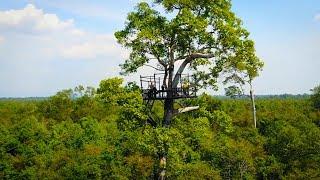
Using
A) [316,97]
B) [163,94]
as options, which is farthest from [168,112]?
[316,97]

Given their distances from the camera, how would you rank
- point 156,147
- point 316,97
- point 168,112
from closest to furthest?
point 156,147, point 168,112, point 316,97

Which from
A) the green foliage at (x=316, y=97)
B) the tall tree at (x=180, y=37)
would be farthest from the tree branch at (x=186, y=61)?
the green foliage at (x=316, y=97)

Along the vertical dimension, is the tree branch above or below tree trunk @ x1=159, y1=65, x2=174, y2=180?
above

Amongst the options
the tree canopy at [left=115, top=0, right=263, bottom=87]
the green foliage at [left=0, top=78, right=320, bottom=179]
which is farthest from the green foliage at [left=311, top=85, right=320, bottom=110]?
the tree canopy at [left=115, top=0, right=263, bottom=87]

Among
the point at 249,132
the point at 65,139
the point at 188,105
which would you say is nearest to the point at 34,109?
the point at 65,139

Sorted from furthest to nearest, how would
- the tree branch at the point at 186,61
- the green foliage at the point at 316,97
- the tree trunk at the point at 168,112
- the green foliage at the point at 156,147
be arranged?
the green foliage at the point at 316,97, the tree branch at the point at 186,61, the tree trunk at the point at 168,112, the green foliage at the point at 156,147

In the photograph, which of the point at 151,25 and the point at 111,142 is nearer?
the point at 151,25

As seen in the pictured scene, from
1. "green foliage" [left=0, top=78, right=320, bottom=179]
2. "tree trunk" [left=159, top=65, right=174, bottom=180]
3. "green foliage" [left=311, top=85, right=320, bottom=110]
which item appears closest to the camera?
"green foliage" [left=0, top=78, right=320, bottom=179]

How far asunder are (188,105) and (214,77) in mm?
1549

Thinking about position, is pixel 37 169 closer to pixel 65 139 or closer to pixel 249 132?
pixel 65 139

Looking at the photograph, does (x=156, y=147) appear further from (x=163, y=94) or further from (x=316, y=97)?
(x=316, y=97)

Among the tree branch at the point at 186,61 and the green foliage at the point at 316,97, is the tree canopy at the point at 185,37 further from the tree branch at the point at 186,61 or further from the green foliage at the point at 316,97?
the green foliage at the point at 316,97

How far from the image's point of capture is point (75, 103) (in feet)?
257

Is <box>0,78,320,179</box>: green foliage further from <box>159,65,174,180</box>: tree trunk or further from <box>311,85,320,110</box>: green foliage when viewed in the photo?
<box>311,85,320,110</box>: green foliage
